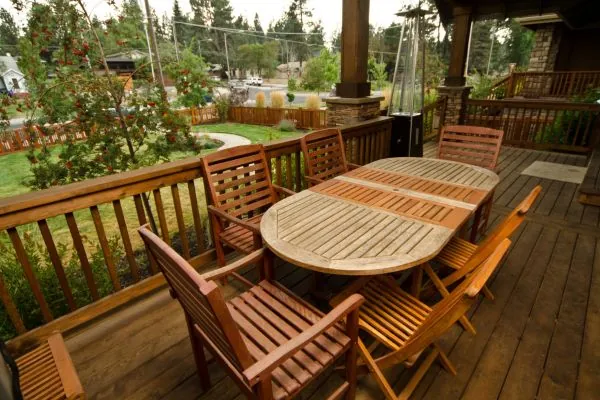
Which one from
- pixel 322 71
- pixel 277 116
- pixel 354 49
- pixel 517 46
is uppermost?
pixel 517 46

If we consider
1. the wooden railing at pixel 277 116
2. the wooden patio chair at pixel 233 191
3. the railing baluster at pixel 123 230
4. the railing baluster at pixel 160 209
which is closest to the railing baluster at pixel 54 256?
the railing baluster at pixel 123 230

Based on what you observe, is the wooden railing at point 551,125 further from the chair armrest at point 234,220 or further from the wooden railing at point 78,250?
the chair armrest at point 234,220

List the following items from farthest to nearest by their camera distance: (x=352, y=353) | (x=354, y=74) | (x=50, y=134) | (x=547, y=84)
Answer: (x=547, y=84) < (x=354, y=74) < (x=50, y=134) < (x=352, y=353)

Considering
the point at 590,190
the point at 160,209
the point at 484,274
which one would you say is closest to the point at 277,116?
the point at 590,190

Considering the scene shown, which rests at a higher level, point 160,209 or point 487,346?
point 160,209

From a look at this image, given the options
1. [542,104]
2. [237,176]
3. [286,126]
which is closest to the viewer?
[237,176]

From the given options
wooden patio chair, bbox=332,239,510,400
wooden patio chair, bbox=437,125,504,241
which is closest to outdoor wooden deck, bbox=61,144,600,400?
wooden patio chair, bbox=332,239,510,400

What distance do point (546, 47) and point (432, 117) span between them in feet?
26.8

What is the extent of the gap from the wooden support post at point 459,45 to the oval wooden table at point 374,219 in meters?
4.89

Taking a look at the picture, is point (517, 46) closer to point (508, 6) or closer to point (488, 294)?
point (508, 6)

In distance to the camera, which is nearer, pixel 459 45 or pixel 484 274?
pixel 484 274

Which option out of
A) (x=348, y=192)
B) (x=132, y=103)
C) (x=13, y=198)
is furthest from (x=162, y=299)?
(x=132, y=103)

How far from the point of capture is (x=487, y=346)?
1811mm

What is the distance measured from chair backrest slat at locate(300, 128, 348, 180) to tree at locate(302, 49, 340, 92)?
63.0 feet
